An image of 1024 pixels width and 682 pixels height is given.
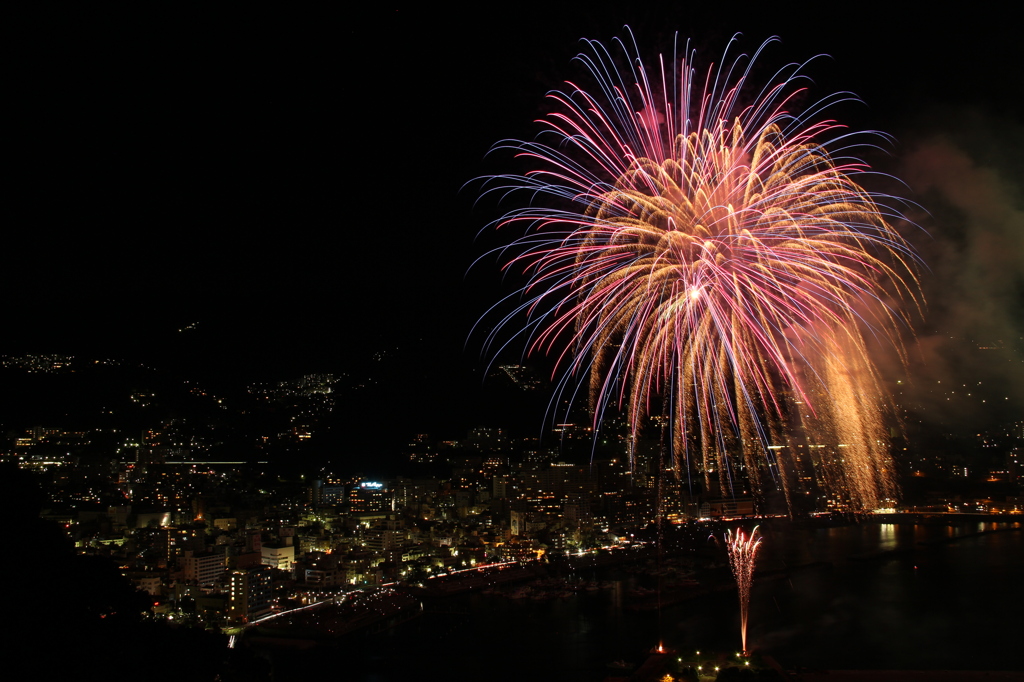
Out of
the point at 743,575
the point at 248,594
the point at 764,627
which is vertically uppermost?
the point at 743,575

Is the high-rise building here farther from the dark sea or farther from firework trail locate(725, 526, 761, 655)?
firework trail locate(725, 526, 761, 655)

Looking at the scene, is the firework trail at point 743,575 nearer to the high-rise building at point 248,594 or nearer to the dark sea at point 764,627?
the dark sea at point 764,627

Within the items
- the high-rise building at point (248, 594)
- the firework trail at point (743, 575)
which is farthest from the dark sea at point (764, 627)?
the high-rise building at point (248, 594)

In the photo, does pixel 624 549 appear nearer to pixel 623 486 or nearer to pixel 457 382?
pixel 623 486

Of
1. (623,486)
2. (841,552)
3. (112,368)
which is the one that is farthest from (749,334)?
(112,368)

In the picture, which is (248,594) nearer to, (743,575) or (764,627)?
(764,627)

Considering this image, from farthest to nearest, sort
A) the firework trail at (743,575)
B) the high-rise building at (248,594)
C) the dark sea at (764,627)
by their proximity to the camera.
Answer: the high-rise building at (248,594), the dark sea at (764,627), the firework trail at (743,575)

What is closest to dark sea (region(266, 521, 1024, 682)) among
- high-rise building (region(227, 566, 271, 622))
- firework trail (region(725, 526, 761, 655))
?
firework trail (region(725, 526, 761, 655))

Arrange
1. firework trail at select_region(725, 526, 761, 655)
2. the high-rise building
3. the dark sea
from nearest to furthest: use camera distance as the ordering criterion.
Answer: firework trail at select_region(725, 526, 761, 655)
the dark sea
the high-rise building

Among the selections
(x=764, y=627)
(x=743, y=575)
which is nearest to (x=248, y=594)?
(x=764, y=627)
